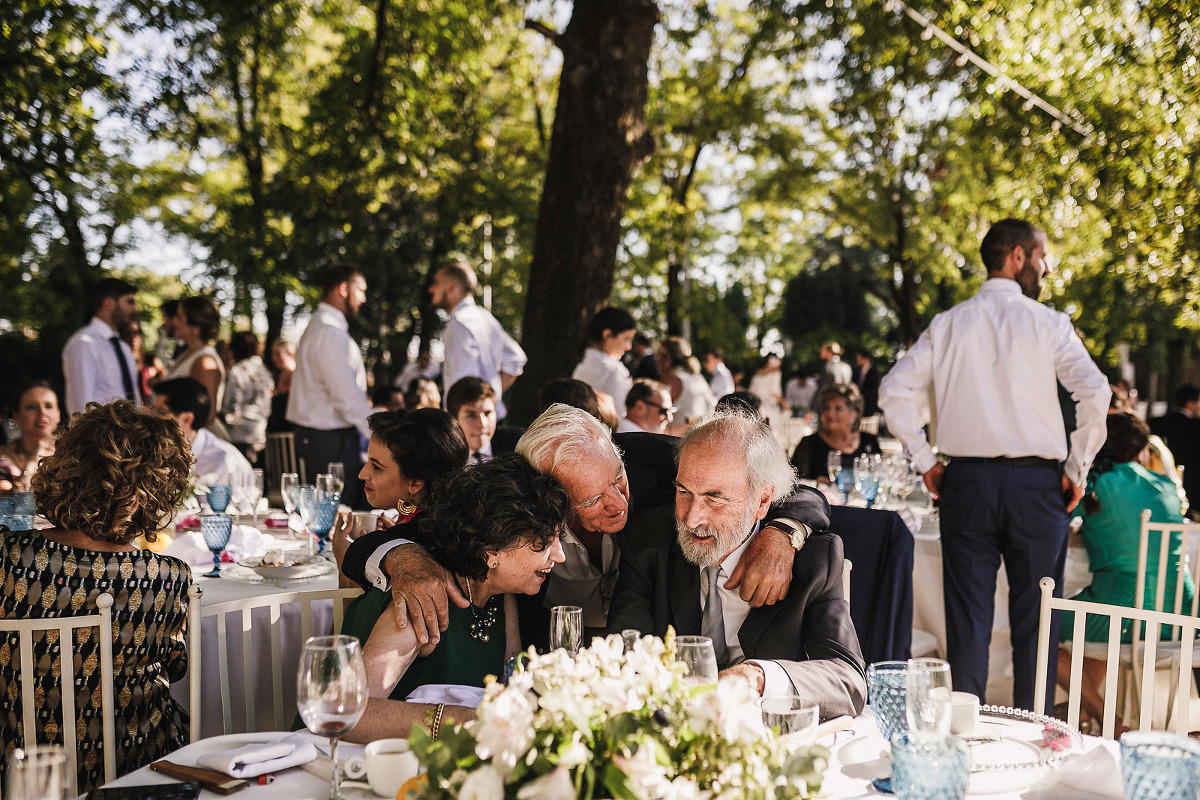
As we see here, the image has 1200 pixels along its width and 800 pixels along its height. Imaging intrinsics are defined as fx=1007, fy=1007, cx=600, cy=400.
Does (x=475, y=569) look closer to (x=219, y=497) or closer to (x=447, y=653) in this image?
(x=447, y=653)

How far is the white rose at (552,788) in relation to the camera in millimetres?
1228

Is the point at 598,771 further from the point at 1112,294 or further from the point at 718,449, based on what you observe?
the point at 1112,294

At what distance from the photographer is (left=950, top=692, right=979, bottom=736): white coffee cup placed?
1.89m

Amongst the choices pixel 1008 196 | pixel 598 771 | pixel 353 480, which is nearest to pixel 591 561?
pixel 598 771

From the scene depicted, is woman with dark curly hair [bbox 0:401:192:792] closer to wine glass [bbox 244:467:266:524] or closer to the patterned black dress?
the patterned black dress

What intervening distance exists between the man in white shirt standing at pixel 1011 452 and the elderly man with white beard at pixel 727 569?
6.27 feet

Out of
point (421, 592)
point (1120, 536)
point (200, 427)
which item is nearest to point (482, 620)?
point (421, 592)

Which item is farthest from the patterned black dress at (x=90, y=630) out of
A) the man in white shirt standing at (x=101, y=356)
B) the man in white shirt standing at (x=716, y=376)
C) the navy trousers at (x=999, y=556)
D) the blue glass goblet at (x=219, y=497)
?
the man in white shirt standing at (x=716, y=376)

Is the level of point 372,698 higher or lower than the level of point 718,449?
lower

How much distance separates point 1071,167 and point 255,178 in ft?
31.9

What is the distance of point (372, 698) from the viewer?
84.3 inches

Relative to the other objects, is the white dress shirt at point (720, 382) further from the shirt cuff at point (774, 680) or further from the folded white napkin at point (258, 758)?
the folded white napkin at point (258, 758)

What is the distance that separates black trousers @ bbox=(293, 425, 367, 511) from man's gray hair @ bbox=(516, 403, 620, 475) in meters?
4.21

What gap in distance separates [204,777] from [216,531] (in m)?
2.01
